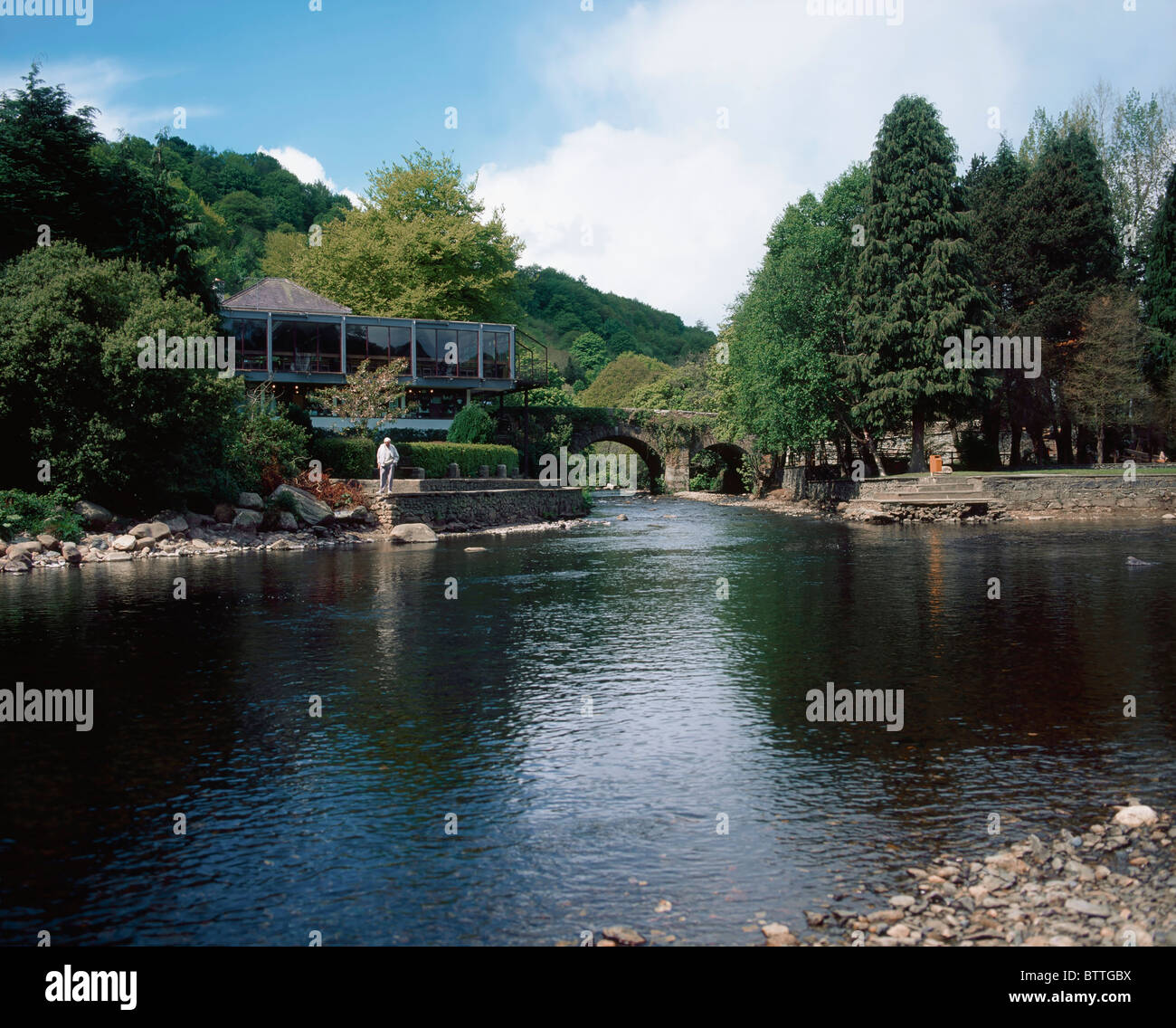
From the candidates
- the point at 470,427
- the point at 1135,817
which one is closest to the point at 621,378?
the point at 470,427

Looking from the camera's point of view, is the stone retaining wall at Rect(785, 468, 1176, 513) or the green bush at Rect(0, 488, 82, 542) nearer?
the green bush at Rect(0, 488, 82, 542)

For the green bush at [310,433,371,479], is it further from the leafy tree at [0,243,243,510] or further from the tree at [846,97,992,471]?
the tree at [846,97,992,471]

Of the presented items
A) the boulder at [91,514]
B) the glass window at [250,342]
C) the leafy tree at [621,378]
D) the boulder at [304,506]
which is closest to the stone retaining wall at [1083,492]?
the boulder at [304,506]

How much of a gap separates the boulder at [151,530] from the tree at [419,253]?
3112cm

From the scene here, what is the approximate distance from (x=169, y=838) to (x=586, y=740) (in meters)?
3.20

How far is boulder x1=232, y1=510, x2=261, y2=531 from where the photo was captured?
26.4 m

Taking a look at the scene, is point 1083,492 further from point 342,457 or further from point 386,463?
point 342,457

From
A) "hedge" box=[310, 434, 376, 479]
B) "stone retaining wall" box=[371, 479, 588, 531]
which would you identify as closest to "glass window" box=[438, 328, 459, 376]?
"stone retaining wall" box=[371, 479, 588, 531]

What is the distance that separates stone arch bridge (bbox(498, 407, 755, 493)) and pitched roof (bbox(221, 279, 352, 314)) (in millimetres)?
11737

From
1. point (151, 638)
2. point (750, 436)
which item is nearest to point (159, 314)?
point (151, 638)

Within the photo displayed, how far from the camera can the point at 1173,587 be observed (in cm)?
1557

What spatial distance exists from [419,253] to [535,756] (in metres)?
49.9

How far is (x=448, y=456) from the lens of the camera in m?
35.6
